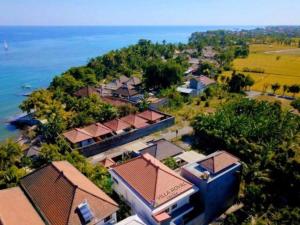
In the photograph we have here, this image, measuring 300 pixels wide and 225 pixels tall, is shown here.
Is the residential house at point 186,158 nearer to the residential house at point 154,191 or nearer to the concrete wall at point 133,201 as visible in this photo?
the residential house at point 154,191

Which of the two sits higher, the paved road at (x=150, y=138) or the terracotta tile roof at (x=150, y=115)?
the terracotta tile roof at (x=150, y=115)

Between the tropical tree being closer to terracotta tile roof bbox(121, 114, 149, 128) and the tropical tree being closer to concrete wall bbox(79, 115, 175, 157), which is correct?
concrete wall bbox(79, 115, 175, 157)

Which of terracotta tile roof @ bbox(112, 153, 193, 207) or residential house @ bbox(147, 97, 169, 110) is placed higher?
terracotta tile roof @ bbox(112, 153, 193, 207)

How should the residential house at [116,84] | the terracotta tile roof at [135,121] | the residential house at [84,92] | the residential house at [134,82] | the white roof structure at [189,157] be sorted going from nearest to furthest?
1. the white roof structure at [189,157]
2. the terracotta tile roof at [135,121]
3. the residential house at [84,92]
4. the residential house at [116,84]
5. the residential house at [134,82]

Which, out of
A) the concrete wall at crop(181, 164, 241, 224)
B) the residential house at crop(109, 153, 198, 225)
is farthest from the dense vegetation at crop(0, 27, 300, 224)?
the residential house at crop(109, 153, 198, 225)

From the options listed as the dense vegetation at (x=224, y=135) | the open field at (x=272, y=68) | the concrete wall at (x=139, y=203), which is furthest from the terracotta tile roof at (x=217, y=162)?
the open field at (x=272, y=68)

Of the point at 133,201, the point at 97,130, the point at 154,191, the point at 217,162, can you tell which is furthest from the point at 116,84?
the point at 154,191

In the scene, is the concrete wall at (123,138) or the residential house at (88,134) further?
the residential house at (88,134)
